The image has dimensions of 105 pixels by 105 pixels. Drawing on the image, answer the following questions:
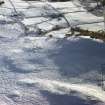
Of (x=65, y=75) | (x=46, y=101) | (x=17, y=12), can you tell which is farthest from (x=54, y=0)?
(x=46, y=101)

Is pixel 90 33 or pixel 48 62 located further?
pixel 90 33

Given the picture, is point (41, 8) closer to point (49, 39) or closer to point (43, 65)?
point (49, 39)

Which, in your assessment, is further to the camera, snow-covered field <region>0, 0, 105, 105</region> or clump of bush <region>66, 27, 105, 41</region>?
clump of bush <region>66, 27, 105, 41</region>

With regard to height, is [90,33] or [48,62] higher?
[90,33]

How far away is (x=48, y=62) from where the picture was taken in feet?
16.3

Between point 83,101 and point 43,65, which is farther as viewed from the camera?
point 43,65

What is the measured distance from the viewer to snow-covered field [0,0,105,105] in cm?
409

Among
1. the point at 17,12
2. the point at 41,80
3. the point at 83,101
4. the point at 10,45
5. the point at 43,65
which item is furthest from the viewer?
the point at 17,12

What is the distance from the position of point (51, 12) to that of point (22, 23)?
106cm

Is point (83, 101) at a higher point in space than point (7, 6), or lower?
lower

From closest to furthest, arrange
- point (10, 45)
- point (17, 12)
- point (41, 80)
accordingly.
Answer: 1. point (41, 80)
2. point (10, 45)
3. point (17, 12)

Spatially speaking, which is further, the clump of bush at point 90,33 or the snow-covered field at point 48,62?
the clump of bush at point 90,33

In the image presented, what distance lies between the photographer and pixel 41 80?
4469mm

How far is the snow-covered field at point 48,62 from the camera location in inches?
161
